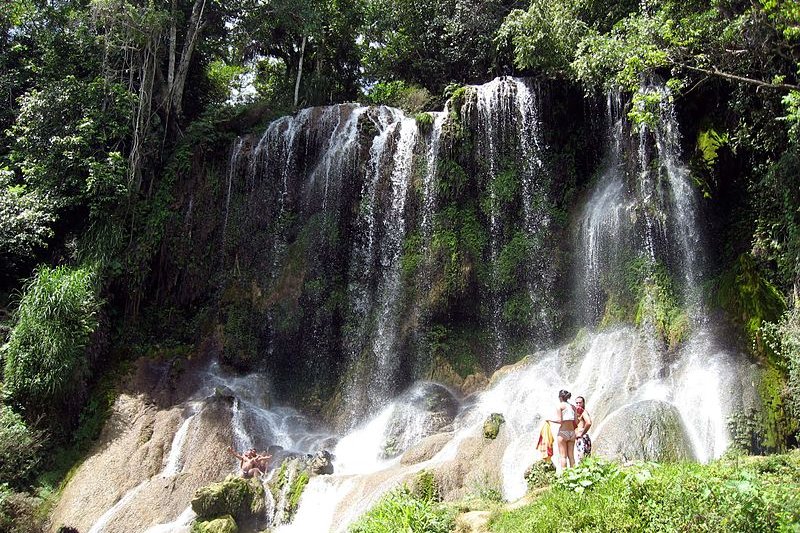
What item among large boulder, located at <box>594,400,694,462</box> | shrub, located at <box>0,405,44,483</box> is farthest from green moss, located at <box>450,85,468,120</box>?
shrub, located at <box>0,405,44,483</box>

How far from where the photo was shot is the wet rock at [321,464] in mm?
10688

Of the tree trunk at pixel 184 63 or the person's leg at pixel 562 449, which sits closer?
the person's leg at pixel 562 449

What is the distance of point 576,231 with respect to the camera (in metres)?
14.4

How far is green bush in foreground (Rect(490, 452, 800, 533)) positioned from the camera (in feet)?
16.5

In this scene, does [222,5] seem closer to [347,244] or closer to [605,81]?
[347,244]

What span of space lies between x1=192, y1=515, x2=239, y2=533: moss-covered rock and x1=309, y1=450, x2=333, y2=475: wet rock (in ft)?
5.30

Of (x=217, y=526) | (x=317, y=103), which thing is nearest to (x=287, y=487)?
(x=217, y=526)

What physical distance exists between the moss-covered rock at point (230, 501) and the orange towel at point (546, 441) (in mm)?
4477

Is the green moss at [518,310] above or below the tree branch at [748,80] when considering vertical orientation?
below

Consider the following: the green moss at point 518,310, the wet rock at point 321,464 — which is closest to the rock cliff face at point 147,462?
the wet rock at point 321,464

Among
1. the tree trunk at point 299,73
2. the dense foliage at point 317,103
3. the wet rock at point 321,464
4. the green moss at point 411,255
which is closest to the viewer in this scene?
the wet rock at point 321,464

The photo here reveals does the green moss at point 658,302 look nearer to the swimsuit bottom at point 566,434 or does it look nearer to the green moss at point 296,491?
the swimsuit bottom at point 566,434

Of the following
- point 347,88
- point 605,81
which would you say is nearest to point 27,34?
point 347,88

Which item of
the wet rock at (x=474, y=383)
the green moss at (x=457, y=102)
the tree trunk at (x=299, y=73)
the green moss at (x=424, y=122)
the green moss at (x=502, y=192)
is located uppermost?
the tree trunk at (x=299, y=73)
